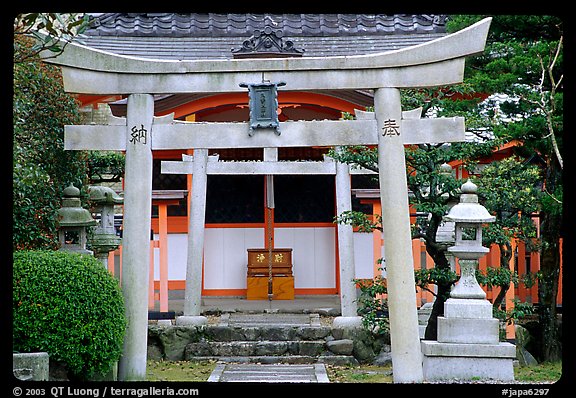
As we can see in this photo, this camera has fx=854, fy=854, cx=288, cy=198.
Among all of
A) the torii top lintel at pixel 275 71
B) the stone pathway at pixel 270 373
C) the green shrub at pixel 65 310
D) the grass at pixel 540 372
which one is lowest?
the grass at pixel 540 372

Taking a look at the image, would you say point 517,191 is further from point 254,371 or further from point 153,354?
point 153,354

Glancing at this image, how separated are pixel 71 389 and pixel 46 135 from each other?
389 centimetres

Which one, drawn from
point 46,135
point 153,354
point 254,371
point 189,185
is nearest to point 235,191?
point 189,185

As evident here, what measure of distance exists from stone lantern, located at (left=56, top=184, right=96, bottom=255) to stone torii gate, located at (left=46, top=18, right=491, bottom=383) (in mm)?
1048

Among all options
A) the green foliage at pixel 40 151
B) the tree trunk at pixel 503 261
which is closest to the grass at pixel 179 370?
the green foliage at pixel 40 151

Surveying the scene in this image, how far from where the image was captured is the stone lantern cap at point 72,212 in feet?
35.4

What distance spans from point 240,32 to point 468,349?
10175 mm

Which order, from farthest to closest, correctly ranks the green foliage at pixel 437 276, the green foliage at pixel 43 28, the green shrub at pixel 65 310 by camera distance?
the green foliage at pixel 437 276 < the green shrub at pixel 65 310 < the green foliage at pixel 43 28

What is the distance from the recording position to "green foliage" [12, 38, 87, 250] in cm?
1004

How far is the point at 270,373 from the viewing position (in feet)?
39.6

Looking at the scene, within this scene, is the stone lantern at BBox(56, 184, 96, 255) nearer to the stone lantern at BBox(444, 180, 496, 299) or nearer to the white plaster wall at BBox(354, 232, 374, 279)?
the stone lantern at BBox(444, 180, 496, 299)

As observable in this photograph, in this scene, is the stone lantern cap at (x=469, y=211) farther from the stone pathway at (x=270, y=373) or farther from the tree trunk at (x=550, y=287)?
the tree trunk at (x=550, y=287)

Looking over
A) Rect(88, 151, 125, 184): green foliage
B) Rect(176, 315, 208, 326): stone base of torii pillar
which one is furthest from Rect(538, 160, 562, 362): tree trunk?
Rect(88, 151, 125, 184): green foliage

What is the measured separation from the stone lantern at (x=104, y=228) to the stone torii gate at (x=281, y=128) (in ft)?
6.17
